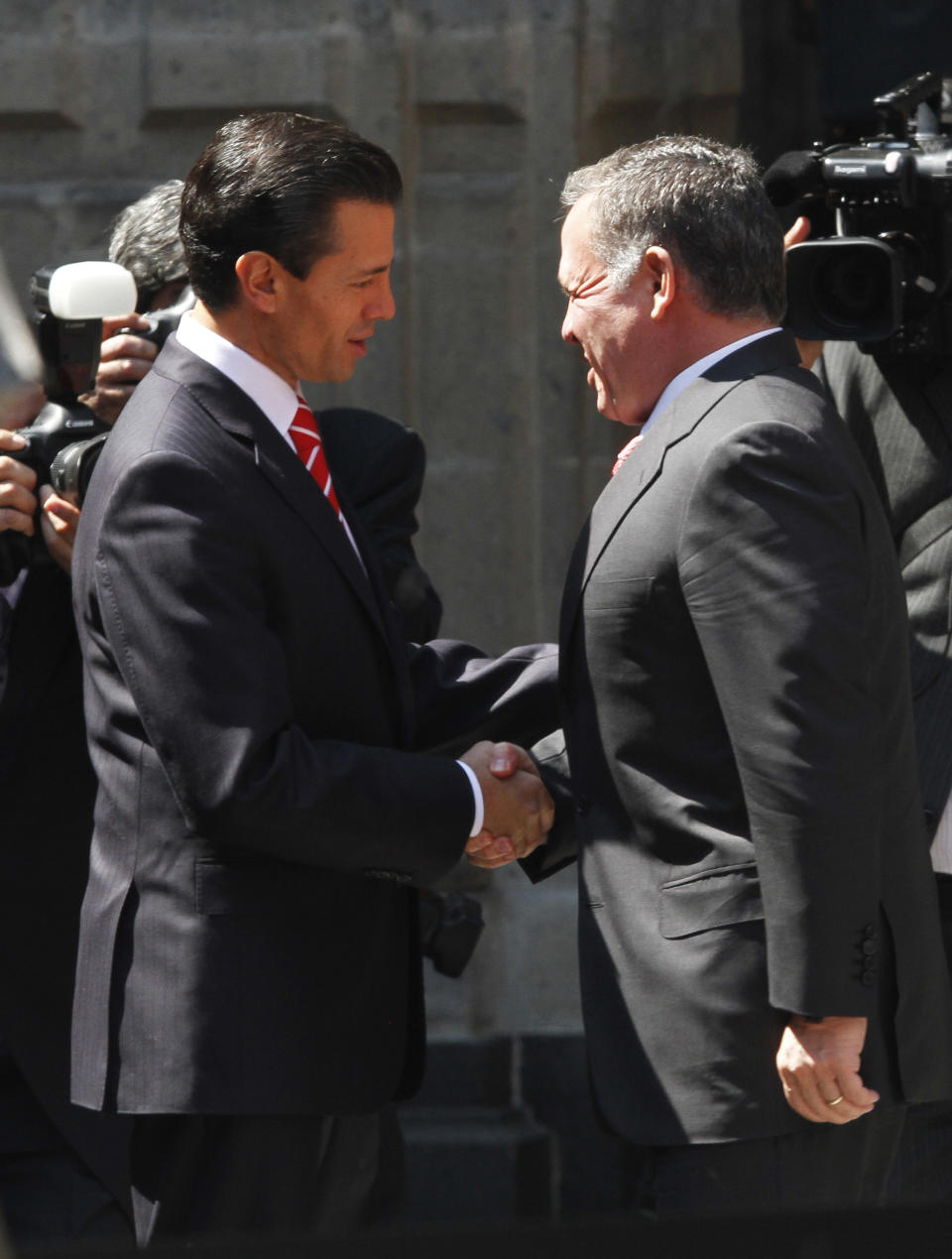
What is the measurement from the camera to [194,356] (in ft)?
9.02

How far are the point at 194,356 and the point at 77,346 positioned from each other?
41 centimetres

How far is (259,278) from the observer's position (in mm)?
2736

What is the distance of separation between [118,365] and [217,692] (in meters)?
0.95

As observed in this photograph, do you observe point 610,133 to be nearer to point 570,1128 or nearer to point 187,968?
point 570,1128

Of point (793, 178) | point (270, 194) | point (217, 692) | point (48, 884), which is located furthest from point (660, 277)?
point (48, 884)

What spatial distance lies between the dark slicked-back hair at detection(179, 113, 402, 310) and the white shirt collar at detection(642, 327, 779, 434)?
1.65 feet

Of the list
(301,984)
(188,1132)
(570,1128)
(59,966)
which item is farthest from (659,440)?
(570,1128)

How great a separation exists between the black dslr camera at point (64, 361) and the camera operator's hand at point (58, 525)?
0.06ft

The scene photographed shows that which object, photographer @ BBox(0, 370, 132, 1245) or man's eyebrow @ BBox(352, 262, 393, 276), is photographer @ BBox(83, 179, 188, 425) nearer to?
photographer @ BBox(0, 370, 132, 1245)

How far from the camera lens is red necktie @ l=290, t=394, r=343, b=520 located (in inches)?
111

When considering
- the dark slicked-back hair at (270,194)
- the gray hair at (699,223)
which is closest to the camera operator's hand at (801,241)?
the gray hair at (699,223)

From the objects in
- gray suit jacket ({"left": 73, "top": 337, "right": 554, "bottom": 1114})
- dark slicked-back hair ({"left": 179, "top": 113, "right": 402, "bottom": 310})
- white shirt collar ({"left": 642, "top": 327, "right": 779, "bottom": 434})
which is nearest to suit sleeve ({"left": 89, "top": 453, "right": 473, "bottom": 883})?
gray suit jacket ({"left": 73, "top": 337, "right": 554, "bottom": 1114})

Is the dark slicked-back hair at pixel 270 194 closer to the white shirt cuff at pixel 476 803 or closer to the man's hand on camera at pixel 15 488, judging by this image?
the man's hand on camera at pixel 15 488

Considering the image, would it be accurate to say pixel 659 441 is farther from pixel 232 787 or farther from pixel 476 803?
pixel 232 787
